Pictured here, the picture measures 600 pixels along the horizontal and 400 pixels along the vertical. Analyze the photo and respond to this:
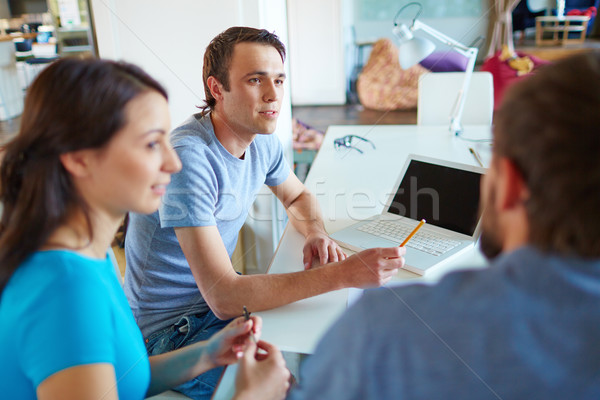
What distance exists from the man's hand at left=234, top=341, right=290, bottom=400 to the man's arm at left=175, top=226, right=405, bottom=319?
8.5 inches

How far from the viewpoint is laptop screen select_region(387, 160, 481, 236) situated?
1248 mm

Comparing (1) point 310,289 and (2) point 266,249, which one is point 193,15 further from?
(1) point 310,289

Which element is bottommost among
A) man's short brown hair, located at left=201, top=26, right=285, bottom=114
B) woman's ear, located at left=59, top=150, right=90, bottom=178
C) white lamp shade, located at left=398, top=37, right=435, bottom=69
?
woman's ear, located at left=59, top=150, right=90, bottom=178

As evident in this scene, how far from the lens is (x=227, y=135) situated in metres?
1.36

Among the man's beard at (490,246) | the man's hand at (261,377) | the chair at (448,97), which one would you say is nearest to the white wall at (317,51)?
the chair at (448,97)

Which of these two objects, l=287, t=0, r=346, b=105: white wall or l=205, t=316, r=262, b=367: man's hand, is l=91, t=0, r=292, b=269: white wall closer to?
l=205, t=316, r=262, b=367: man's hand

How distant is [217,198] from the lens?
1.28 m

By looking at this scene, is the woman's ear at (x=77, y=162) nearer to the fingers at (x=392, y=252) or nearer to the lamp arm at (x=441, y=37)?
the fingers at (x=392, y=252)

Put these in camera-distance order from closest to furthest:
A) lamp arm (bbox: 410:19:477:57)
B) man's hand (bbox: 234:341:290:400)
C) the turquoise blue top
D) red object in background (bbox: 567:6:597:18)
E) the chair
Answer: the turquoise blue top → man's hand (bbox: 234:341:290:400) → lamp arm (bbox: 410:19:477:57) → the chair → red object in background (bbox: 567:6:597:18)

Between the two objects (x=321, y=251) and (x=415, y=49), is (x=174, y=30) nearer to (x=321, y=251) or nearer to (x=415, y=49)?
(x=415, y=49)

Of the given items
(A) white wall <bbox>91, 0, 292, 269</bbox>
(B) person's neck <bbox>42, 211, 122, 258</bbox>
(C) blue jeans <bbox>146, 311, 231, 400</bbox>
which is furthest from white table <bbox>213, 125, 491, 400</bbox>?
(A) white wall <bbox>91, 0, 292, 269</bbox>

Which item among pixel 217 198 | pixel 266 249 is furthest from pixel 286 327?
pixel 266 249

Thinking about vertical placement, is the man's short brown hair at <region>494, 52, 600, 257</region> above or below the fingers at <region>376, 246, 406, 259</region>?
above

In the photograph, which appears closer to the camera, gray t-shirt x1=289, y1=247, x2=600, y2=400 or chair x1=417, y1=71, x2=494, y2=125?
gray t-shirt x1=289, y1=247, x2=600, y2=400
